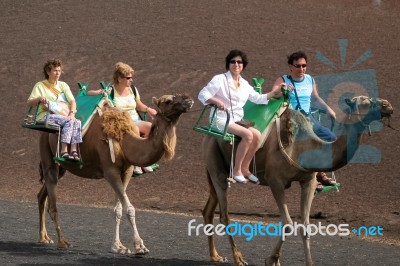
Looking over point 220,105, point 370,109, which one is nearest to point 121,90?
point 220,105

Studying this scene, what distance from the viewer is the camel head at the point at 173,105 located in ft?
37.6

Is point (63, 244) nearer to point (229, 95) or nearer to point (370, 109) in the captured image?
point (229, 95)

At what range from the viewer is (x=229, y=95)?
11945mm

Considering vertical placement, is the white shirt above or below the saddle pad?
above

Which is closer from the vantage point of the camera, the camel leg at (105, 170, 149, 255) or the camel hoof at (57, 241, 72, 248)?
the camel leg at (105, 170, 149, 255)

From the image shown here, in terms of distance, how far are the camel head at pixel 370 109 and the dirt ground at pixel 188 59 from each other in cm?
609

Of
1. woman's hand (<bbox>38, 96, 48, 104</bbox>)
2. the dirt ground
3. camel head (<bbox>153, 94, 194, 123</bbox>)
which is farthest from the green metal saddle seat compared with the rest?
the dirt ground

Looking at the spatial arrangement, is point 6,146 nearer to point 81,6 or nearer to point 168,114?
point 81,6

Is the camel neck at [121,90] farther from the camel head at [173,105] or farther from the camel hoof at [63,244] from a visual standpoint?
the camel hoof at [63,244]

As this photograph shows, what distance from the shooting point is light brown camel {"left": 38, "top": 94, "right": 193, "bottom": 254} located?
467 inches

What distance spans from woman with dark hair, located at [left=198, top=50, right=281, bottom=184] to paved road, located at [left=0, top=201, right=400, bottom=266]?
4.36 feet

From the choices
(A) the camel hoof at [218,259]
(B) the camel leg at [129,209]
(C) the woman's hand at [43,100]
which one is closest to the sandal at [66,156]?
(B) the camel leg at [129,209]

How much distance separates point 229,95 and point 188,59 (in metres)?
16.5

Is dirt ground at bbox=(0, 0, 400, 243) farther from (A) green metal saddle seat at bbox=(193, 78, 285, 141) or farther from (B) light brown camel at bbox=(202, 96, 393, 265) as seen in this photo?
(A) green metal saddle seat at bbox=(193, 78, 285, 141)
